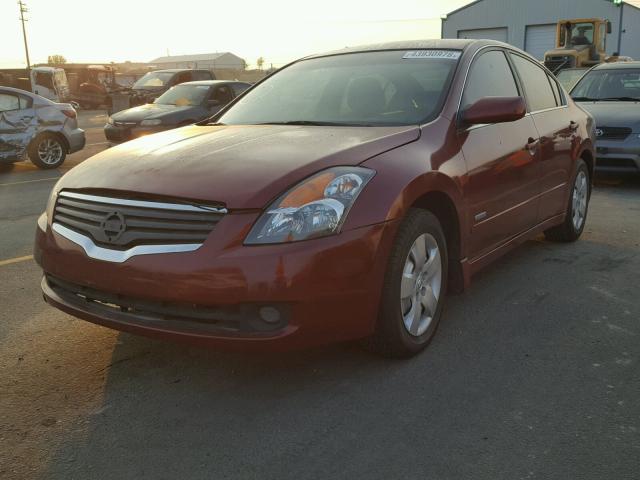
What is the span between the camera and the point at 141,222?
2.91 metres

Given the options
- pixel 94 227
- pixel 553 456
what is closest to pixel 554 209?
pixel 553 456

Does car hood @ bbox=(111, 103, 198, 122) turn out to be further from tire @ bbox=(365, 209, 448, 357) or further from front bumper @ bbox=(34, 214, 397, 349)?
front bumper @ bbox=(34, 214, 397, 349)

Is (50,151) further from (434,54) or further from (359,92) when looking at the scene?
(434,54)

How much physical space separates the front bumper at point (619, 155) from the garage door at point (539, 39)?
3833 cm

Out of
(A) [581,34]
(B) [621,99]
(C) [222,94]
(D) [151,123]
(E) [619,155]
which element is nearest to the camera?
(E) [619,155]

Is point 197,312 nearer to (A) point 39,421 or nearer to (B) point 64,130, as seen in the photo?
(A) point 39,421

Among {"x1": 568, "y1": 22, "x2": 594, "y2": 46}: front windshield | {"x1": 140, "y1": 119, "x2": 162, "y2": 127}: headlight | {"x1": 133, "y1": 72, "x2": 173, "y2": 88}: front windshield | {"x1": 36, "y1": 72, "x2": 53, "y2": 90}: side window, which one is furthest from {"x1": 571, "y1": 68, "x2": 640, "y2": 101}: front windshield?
{"x1": 36, "y1": 72, "x2": 53, "y2": 90}: side window

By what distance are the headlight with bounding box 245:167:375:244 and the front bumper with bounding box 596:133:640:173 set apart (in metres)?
6.77

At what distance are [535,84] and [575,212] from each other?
1.23 m

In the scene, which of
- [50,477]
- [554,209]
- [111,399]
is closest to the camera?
[50,477]

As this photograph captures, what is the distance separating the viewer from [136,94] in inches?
706

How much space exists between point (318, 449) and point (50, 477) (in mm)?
958

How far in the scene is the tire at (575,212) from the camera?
5.60m

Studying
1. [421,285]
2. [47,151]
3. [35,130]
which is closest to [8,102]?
[35,130]
